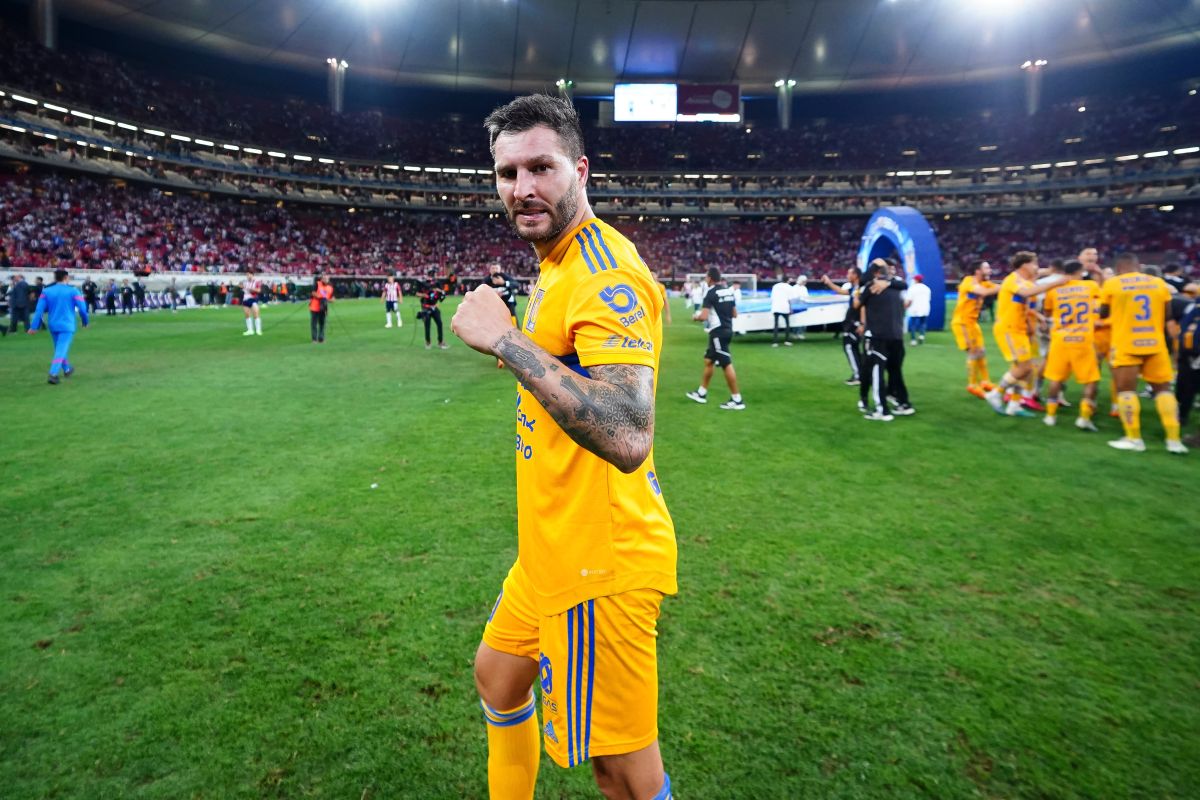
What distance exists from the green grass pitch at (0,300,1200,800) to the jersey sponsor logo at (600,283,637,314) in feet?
6.64

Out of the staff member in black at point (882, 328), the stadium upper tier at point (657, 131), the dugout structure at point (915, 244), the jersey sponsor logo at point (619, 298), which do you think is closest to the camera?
the jersey sponsor logo at point (619, 298)

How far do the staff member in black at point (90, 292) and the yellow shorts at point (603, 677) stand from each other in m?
37.0

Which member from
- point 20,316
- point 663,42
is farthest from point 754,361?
point 663,42

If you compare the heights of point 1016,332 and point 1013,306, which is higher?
point 1013,306

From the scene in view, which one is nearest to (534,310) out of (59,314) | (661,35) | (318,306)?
(59,314)

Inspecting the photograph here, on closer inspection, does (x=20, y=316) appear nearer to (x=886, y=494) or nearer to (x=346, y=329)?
(x=346, y=329)

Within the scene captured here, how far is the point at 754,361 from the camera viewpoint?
16062 millimetres

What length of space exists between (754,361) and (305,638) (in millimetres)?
13886

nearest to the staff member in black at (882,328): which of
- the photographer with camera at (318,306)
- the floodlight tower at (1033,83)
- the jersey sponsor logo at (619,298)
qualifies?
the jersey sponsor logo at (619,298)

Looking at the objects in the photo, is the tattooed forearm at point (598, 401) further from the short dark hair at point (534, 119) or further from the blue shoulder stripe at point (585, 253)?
the short dark hair at point (534, 119)

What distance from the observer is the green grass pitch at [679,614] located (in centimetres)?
264

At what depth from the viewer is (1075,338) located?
8.78 m

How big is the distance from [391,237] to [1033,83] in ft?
191

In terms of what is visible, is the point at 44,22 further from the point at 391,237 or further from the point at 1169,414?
the point at 1169,414
